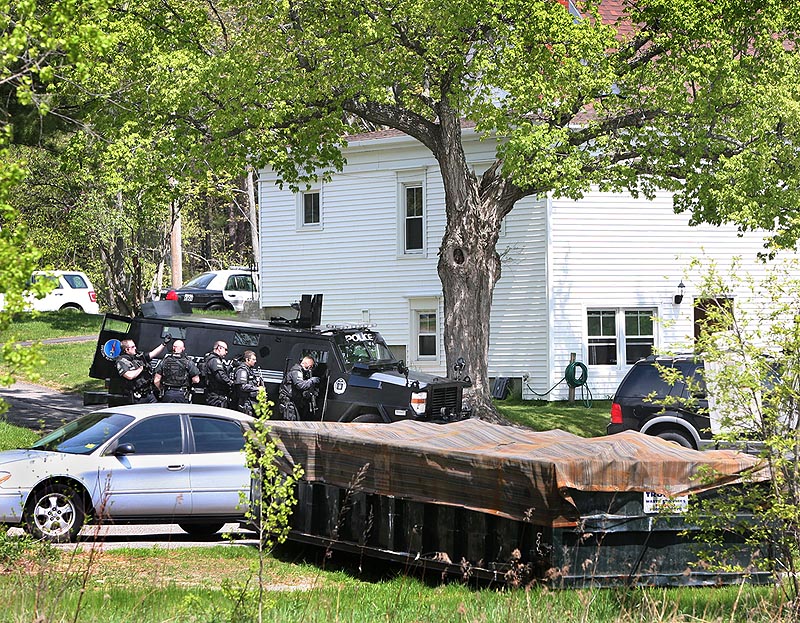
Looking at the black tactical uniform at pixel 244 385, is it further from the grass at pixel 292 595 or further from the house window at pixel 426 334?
the house window at pixel 426 334

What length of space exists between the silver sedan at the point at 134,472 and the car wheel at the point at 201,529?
12 mm

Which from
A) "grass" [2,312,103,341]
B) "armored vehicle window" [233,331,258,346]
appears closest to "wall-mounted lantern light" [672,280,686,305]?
"armored vehicle window" [233,331,258,346]

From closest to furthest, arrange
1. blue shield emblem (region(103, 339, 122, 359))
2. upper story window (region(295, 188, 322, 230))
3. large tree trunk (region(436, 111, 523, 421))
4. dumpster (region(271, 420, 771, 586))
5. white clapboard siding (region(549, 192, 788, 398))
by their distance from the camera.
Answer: dumpster (region(271, 420, 771, 586)) → blue shield emblem (region(103, 339, 122, 359)) → large tree trunk (region(436, 111, 523, 421)) → white clapboard siding (region(549, 192, 788, 398)) → upper story window (region(295, 188, 322, 230))

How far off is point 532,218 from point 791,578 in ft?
68.4

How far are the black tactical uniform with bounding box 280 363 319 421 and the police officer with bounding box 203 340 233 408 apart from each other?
3.39 ft

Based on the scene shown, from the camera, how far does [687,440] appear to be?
17.3m

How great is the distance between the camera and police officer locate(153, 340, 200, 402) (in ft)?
61.1

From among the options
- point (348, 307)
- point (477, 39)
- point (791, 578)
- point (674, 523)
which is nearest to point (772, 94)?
point (477, 39)

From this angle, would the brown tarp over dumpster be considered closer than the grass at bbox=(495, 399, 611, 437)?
Yes

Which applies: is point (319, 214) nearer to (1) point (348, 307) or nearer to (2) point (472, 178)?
(1) point (348, 307)

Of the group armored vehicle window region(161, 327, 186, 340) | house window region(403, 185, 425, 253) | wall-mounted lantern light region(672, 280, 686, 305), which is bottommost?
armored vehicle window region(161, 327, 186, 340)

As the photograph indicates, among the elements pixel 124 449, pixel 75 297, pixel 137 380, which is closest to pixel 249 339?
pixel 137 380

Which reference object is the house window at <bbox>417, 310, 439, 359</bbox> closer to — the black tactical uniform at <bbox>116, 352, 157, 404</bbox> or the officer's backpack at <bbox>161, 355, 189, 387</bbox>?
the black tactical uniform at <bbox>116, 352, 157, 404</bbox>

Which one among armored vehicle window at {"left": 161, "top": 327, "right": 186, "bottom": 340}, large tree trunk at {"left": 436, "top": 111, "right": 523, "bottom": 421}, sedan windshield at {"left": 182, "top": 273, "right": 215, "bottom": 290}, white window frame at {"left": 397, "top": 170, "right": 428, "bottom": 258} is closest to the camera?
armored vehicle window at {"left": 161, "top": 327, "right": 186, "bottom": 340}
